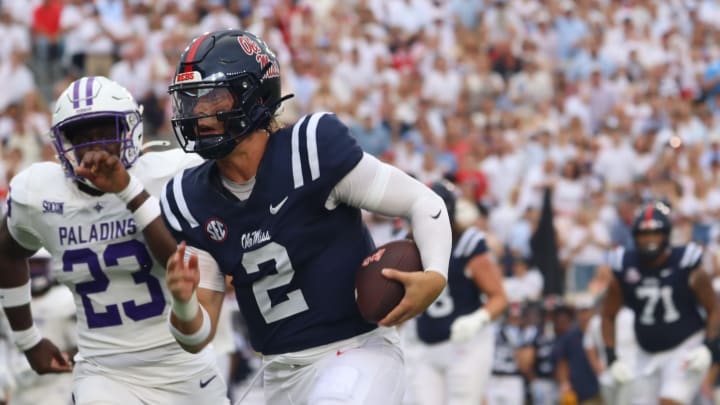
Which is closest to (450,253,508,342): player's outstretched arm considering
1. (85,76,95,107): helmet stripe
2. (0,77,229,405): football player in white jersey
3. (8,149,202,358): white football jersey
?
(0,77,229,405): football player in white jersey

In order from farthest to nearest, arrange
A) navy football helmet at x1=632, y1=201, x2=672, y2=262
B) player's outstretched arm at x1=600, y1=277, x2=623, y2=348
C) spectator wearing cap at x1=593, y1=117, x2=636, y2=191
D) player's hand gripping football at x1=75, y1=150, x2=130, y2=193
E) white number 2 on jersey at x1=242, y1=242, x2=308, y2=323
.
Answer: spectator wearing cap at x1=593, y1=117, x2=636, y2=191 → player's outstretched arm at x1=600, y1=277, x2=623, y2=348 → navy football helmet at x1=632, y1=201, x2=672, y2=262 → player's hand gripping football at x1=75, y1=150, x2=130, y2=193 → white number 2 on jersey at x1=242, y1=242, x2=308, y2=323

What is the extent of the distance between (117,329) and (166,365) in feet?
0.71

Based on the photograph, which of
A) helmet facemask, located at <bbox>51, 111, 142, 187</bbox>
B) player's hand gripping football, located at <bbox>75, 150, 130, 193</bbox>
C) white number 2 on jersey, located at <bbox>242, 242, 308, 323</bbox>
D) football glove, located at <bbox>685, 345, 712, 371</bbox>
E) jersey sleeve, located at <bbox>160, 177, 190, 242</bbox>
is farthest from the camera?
football glove, located at <bbox>685, 345, 712, 371</bbox>

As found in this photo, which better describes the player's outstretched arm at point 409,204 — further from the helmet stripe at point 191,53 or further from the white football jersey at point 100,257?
the white football jersey at point 100,257

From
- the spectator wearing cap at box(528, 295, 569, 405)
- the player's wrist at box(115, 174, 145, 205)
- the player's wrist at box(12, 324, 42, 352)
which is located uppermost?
the player's wrist at box(115, 174, 145, 205)

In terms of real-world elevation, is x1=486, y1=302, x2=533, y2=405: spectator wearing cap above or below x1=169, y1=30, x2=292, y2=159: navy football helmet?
below

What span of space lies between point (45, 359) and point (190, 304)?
1540 millimetres

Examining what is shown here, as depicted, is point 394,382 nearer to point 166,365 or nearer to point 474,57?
point 166,365

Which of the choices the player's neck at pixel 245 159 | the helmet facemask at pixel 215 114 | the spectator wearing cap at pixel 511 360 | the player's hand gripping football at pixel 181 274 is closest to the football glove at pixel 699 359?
the spectator wearing cap at pixel 511 360

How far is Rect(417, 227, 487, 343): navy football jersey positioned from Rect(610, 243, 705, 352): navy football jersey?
97 centimetres

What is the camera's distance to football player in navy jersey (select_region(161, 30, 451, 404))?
387 centimetres

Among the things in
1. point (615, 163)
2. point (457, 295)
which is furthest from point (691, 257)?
point (615, 163)

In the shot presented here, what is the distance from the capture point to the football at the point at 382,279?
3766mm

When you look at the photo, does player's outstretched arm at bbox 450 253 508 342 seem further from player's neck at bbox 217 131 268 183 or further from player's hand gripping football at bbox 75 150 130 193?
player's neck at bbox 217 131 268 183
